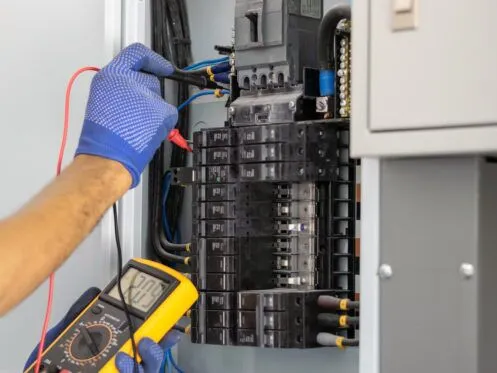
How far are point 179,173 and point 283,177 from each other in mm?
313

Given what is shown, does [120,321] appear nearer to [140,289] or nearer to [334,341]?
[140,289]

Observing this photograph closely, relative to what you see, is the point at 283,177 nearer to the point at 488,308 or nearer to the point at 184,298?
the point at 184,298

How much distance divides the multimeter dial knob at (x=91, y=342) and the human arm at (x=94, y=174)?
410mm

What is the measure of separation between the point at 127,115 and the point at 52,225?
0.95 feet

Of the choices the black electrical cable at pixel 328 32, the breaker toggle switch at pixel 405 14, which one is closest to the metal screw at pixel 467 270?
the breaker toggle switch at pixel 405 14

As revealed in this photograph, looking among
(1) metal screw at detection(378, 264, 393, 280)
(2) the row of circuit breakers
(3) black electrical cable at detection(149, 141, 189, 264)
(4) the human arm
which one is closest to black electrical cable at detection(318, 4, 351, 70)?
(2) the row of circuit breakers

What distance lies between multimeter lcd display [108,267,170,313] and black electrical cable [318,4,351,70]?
53 centimetres

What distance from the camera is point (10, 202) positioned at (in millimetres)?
1782

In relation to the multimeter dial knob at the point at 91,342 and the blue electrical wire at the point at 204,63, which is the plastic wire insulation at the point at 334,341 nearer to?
the multimeter dial knob at the point at 91,342

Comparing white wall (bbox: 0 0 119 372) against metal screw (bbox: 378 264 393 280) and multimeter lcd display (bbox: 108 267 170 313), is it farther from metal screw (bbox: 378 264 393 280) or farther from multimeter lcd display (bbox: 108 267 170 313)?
metal screw (bbox: 378 264 393 280)

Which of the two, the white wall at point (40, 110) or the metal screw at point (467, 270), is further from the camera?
the white wall at point (40, 110)

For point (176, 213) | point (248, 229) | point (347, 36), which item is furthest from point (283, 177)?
point (176, 213)

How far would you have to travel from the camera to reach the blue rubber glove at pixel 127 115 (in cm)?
126

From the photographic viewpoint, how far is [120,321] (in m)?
1.55
